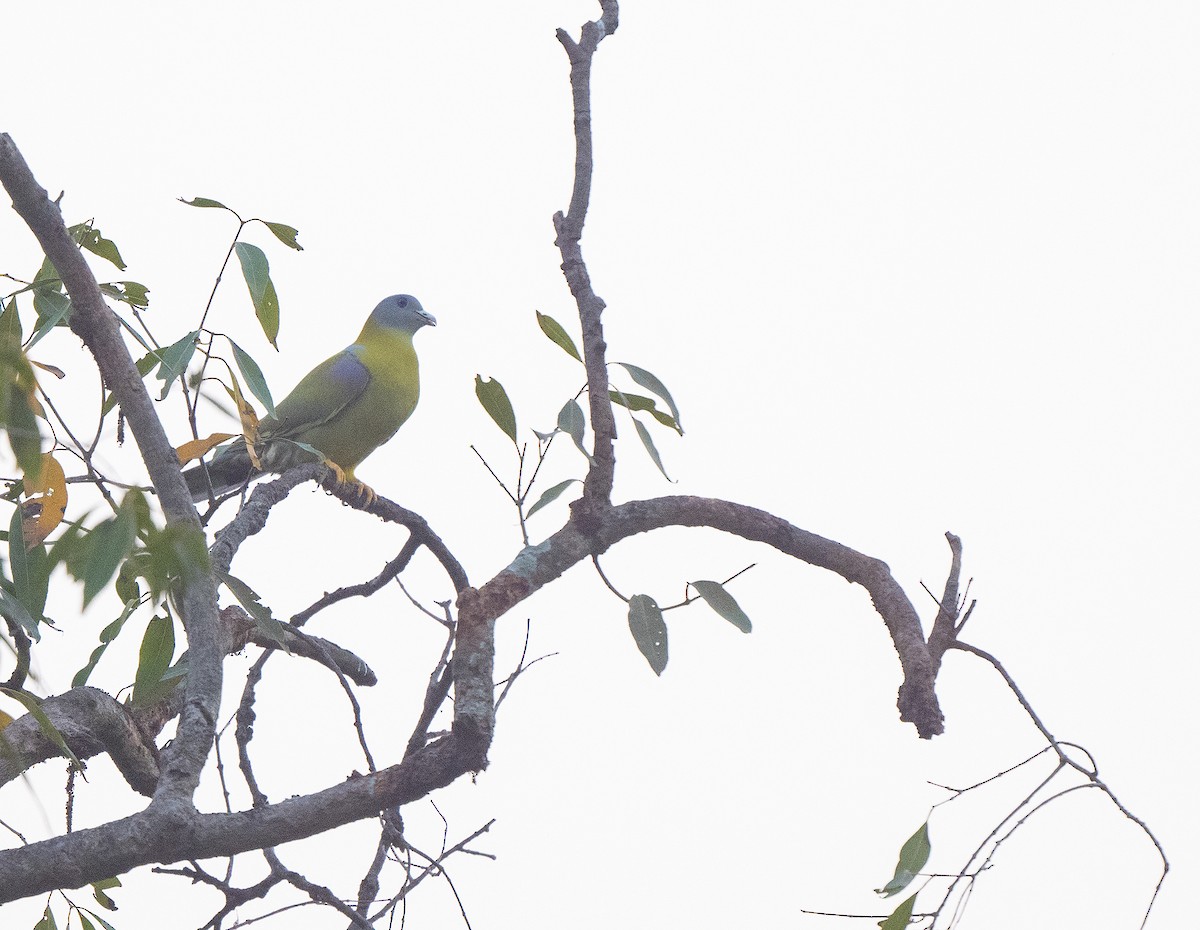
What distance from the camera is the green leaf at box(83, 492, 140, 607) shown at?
3.99ft

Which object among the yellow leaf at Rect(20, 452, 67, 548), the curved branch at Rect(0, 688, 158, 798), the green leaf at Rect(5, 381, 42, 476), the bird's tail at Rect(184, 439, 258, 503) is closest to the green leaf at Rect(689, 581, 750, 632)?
the curved branch at Rect(0, 688, 158, 798)

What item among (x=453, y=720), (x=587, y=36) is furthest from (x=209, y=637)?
(x=587, y=36)

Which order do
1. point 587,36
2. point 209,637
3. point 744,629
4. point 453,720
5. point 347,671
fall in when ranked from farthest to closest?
point 347,671 → point 744,629 → point 587,36 → point 209,637 → point 453,720

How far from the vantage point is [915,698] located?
69.1 inches

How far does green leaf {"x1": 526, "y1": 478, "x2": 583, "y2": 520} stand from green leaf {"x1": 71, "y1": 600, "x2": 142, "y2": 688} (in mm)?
808

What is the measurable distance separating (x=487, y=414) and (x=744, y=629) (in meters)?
0.56

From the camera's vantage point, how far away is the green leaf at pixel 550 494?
79.4 inches

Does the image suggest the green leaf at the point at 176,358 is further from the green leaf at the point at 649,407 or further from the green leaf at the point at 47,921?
the green leaf at the point at 47,921

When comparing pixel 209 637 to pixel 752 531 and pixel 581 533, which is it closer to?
pixel 581 533

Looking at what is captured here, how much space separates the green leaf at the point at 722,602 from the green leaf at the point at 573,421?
0.36m

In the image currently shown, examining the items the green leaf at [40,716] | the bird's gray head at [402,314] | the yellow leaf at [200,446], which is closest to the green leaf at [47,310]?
the yellow leaf at [200,446]

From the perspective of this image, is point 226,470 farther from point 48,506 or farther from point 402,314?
point 48,506

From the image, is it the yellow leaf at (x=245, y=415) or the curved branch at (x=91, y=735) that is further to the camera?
the yellow leaf at (x=245, y=415)

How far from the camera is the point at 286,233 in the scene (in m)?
2.12
